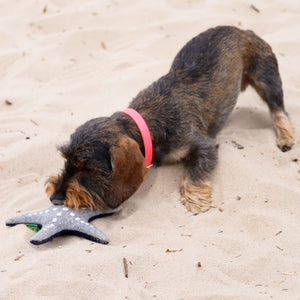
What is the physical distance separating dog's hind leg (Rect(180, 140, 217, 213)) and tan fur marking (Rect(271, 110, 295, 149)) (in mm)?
820

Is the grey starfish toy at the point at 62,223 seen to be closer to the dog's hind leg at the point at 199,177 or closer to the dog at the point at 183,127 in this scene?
the dog at the point at 183,127

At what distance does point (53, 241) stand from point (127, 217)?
658 mm

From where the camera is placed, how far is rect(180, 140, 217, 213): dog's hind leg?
13.3 ft

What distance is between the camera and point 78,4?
8516 millimetres

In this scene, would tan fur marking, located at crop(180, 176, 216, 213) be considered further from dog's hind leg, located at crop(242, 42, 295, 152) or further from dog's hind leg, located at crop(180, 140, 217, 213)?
dog's hind leg, located at crop(242, 42, 295, 152)

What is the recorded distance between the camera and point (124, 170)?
146 inches

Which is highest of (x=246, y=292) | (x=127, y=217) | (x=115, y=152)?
(x=115, y=152)

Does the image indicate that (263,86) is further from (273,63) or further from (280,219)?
(280,219)

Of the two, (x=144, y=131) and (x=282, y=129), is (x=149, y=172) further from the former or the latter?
(x=282, y=129)

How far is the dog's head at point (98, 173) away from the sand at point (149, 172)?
255 millimetres

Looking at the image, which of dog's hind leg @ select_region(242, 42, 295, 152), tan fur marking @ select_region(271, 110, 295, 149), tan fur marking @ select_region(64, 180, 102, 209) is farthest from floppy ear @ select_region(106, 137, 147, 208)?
dog's hind leg @ select_region(242, 42, 295, 152)

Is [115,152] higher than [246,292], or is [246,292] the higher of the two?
[115,152]

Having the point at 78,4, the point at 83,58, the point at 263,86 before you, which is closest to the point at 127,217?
the point at 263,86

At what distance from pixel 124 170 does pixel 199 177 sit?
905 millimetres
